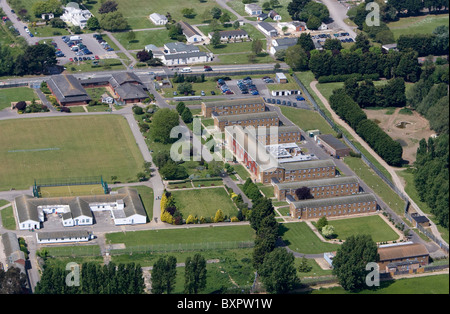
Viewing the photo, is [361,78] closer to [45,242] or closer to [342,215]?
[342,215]

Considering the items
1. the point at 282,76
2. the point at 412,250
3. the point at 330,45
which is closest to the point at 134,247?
the point at 412,250

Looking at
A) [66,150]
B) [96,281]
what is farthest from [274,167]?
[96,281]

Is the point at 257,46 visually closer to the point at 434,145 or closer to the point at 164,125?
the point at 164,125

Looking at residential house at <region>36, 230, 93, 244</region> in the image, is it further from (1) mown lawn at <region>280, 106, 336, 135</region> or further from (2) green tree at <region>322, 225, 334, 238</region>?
(1) mown lawn at <region>280, 106, 336, 135</region>

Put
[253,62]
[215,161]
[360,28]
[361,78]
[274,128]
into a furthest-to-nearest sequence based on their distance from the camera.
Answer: [360,28]
[253,62]
[361,78]
[274,128]
[215,161]

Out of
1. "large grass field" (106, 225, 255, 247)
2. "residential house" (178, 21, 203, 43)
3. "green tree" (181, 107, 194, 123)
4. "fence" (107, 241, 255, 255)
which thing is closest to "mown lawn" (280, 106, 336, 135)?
"green tree" (181, 107, 194, 123)
